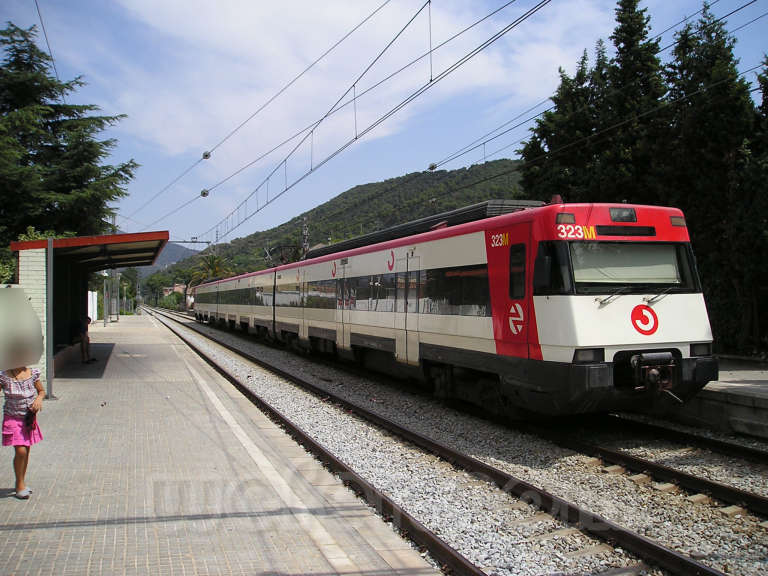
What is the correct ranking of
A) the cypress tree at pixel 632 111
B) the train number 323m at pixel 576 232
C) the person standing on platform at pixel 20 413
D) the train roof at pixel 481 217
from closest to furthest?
the person standing on platform at pixel 20 413, the train number 323m at pixel 576 232, the train roof at pixel 481 217, the cypress tree at pixel 632 111

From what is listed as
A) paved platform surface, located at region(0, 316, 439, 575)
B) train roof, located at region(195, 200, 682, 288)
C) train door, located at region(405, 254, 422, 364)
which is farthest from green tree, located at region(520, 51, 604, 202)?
paved platform surface, located at region(0, 316, 439, 575)

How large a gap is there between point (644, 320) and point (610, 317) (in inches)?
20.0

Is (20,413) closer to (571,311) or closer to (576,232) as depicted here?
(571,311)

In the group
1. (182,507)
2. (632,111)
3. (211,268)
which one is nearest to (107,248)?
(182,507)

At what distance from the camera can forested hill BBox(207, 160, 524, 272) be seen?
37.1 m

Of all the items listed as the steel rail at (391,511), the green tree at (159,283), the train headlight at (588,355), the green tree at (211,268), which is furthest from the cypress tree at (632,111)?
the green tree at (159,283)

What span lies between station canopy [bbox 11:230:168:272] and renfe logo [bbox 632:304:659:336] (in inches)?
381

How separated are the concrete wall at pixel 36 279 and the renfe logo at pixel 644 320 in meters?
9.96

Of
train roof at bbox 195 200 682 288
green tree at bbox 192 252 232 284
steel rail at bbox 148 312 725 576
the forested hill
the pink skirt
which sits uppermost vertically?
the forested hill

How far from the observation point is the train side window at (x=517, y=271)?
7664 millimetres

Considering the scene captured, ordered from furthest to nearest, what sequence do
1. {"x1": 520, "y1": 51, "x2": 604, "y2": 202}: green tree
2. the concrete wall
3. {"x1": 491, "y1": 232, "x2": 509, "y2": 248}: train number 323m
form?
{"x1": 520, "y1": 51, "x2": 604, "y2": 202}: green tree, the concrete wall, {"x1": 491, "y1": 232, "x2": 509, "y2": 248}: train number 323m

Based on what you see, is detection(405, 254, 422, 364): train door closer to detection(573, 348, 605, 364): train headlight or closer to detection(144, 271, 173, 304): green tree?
detection(573, 348, 605, 364): train headlight

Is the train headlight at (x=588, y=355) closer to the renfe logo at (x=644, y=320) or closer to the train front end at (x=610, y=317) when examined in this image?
the train front end at (x=610, y=317)

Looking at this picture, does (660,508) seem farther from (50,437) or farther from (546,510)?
(50,437)
